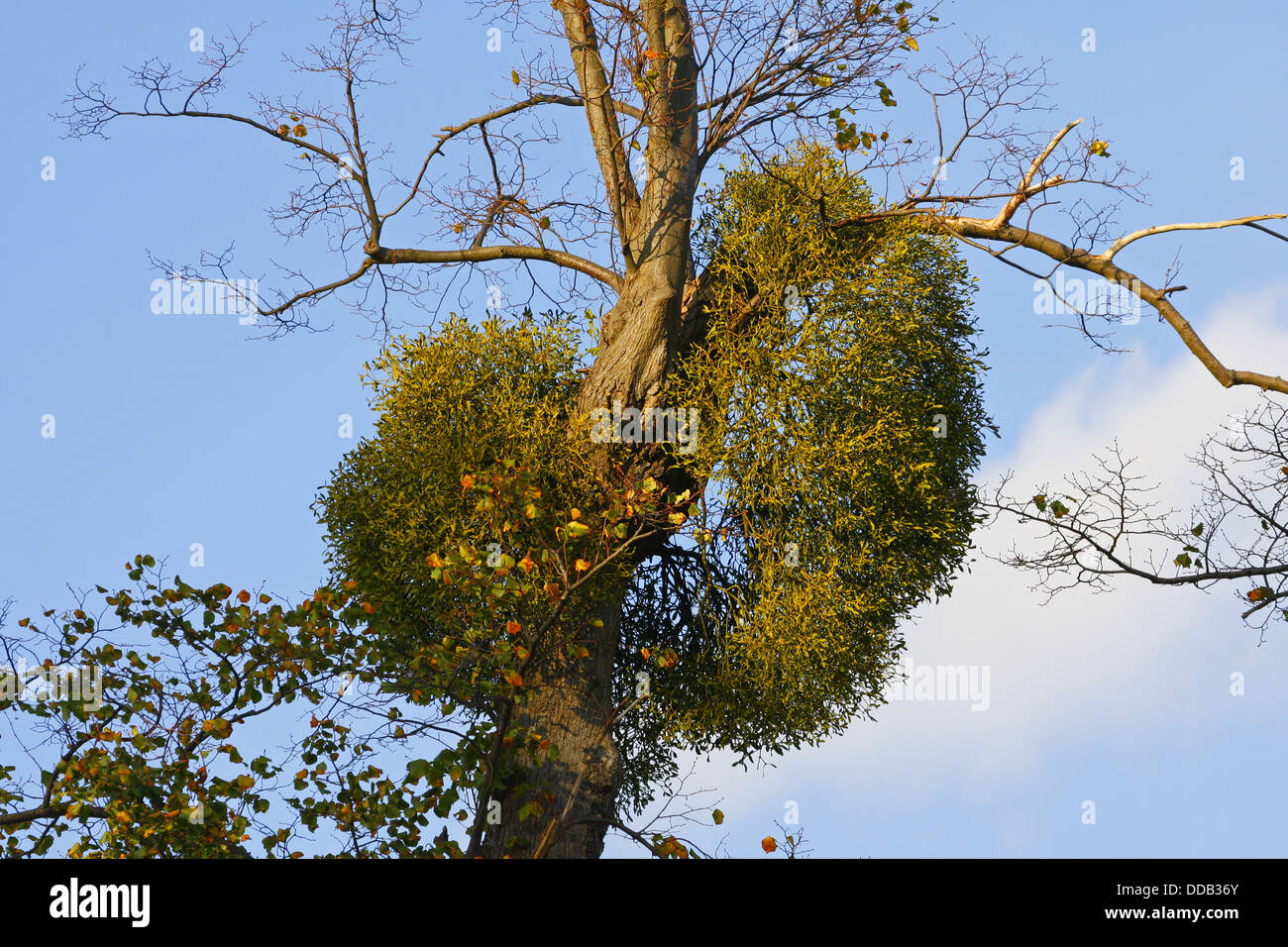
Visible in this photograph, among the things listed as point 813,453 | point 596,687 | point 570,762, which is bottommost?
point 570,762

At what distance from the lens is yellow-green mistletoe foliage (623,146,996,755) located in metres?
10.2

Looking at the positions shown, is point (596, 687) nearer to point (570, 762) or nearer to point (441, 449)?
point (570, 762)

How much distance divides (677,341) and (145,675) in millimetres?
5166

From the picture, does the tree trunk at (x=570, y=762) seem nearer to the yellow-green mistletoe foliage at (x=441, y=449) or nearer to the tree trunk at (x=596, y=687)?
the tree trunk at (x=596, y=687)

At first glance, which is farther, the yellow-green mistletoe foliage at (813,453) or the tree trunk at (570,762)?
the yellow-green mistletoe foliage at (813,453)

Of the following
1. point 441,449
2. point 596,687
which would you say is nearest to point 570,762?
point 596,687

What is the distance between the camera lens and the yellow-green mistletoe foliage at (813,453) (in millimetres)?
10227

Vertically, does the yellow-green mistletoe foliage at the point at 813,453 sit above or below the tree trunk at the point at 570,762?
above

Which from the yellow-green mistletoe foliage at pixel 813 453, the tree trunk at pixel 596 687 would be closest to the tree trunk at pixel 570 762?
the tree trunk at pixel 596 687

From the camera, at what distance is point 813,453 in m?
10.1

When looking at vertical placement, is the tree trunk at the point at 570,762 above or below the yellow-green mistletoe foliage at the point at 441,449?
below

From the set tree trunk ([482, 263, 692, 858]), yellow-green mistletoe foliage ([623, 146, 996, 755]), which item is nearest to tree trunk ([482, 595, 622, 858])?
tree trunk ([482, 263, 692, 858])
